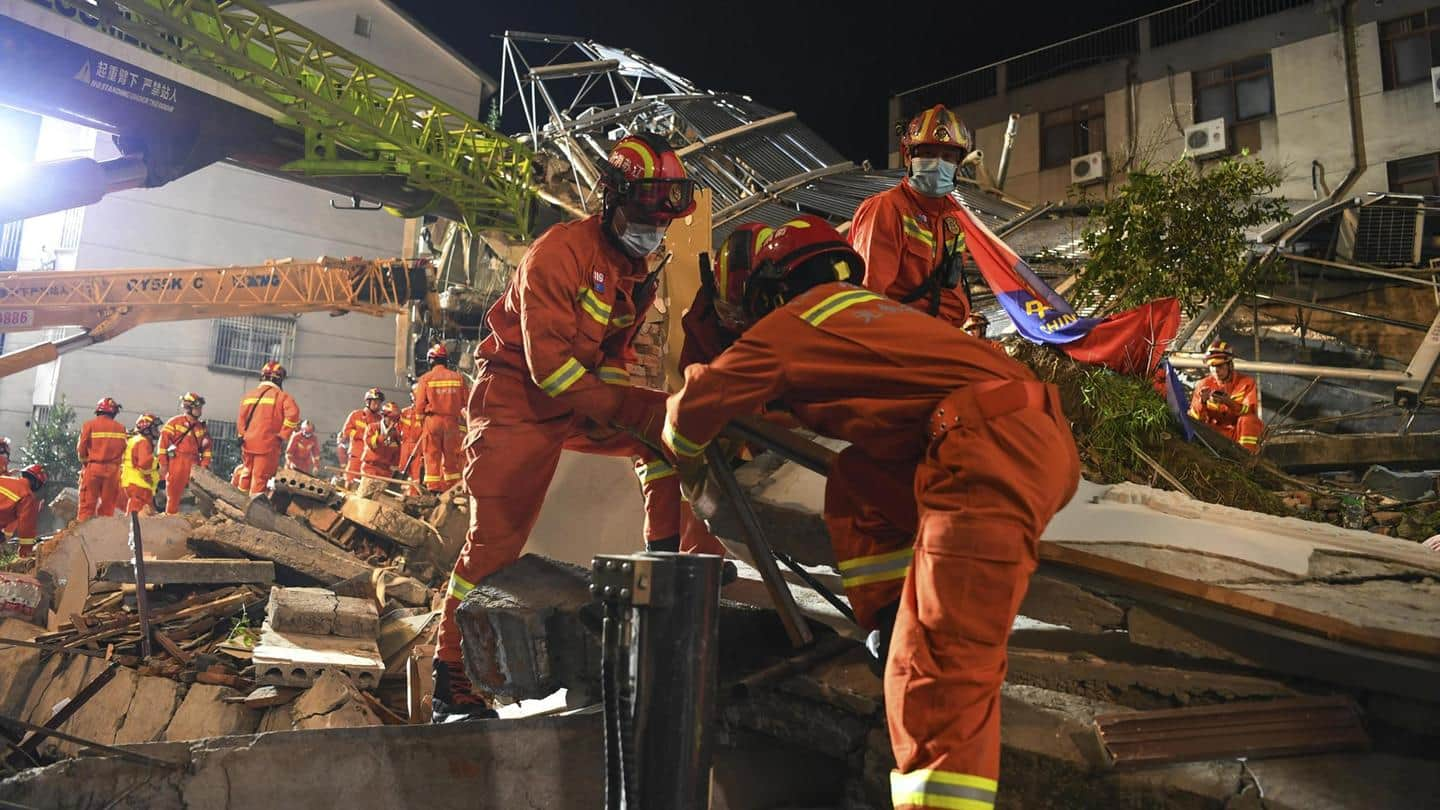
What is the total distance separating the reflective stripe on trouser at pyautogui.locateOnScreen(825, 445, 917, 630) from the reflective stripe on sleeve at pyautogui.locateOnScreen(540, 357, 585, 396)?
1.29 meters

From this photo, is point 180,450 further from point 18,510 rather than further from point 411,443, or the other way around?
point 411,443

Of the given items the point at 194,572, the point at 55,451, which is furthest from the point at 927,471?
the point at 55,451

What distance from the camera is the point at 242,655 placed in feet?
19.1

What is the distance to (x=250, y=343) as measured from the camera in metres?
23.5

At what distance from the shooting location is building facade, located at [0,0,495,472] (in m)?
21.3

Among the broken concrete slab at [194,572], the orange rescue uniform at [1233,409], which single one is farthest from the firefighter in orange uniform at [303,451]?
the orange rescue uniform at [1233,409]

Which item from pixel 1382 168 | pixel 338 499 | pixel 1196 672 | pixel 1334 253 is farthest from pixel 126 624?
pixel 1382 168

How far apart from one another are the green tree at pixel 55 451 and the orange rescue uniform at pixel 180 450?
8.28 meters

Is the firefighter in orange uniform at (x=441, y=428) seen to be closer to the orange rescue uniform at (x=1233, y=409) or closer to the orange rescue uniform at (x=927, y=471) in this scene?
the orange rescue uniform at (x=1233, y=409)

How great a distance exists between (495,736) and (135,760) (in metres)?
1.10

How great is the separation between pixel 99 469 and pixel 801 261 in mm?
12205

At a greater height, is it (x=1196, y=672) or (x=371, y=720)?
(x=1196, y=672)

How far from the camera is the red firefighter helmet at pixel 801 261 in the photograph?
2998mm

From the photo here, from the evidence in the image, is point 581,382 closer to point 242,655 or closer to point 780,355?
point 780,355
